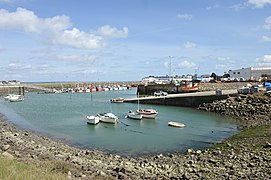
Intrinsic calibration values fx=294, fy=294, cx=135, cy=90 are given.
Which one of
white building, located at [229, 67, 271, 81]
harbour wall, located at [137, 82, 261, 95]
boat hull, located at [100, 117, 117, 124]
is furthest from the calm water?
white building, located at [229, 67, 271, 81]

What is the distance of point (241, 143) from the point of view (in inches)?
835

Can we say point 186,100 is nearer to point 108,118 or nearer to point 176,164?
point 108,118

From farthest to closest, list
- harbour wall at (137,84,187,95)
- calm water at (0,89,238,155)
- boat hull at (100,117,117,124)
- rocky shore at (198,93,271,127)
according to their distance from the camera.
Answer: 1. harbour wall at (137,84,187,95)
2. rocky shore at (198,93,271,127)
3. boat hull at (100,117,117,124)
4. calm water at (0,89,238,155)

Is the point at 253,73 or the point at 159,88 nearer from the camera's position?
the point at 159,88

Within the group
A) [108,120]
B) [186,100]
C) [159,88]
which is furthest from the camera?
[159,88]

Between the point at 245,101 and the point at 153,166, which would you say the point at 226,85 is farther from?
the point at 153,166

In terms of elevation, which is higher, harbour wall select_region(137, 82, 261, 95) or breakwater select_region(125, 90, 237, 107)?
harbour wall select_region(137, 82, 261, 95)

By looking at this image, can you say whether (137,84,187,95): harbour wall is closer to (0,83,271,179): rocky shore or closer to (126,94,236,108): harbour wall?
(126,94,236,108): harbour wall

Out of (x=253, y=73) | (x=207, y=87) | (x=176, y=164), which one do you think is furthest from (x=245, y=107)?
(x=253, y=73)

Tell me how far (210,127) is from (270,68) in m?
69.8

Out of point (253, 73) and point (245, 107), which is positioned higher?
point (253, 73)

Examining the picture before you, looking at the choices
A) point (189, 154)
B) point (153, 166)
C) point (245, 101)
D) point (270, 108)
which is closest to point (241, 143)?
point (189, 154)

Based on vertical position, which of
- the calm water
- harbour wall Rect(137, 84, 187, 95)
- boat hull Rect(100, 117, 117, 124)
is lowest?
the calm water

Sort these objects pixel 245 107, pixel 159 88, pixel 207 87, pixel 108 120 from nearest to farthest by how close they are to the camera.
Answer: pixel 108 120 → pixel 245 107 → pixel 207 87 → pixel 159 88
